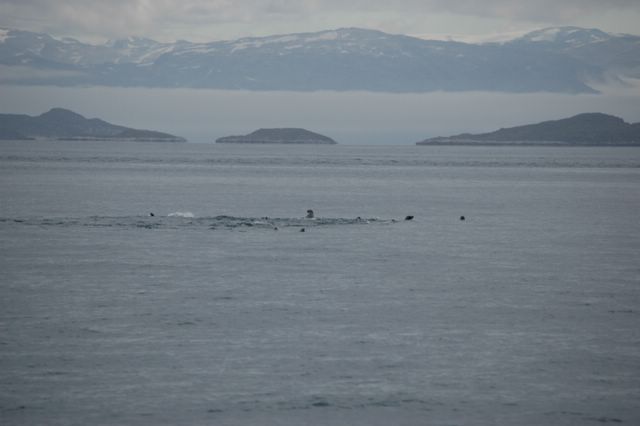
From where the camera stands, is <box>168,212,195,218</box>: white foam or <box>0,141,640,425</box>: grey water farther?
<box>168,212,195,218</box>: white foam

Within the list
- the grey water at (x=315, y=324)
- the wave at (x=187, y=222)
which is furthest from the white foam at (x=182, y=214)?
the grey water at (x=315, y=324)

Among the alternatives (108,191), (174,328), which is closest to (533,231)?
(174,328)

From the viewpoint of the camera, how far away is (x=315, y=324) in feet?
84.7

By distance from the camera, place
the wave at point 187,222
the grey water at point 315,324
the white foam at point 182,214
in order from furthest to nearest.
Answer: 1. the white foam at point 182,214
2. the wave at point 187,222
3. the grey water at point 315,324

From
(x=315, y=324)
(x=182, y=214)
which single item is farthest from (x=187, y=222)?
(x=315, y=324)

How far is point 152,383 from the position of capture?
20141 millimetres

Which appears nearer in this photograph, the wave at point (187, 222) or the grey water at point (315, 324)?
the grey water at point (315, 324)

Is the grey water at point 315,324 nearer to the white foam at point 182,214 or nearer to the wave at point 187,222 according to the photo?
the wave at point 187,222

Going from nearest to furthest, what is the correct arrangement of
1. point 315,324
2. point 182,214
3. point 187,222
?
point 315,324
point 187,222
point 182,214

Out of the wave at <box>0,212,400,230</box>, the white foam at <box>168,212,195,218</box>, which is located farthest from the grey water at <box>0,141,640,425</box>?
the white foam at <box>168,212,195,218</box>

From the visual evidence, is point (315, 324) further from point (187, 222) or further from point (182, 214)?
point (182, 214)

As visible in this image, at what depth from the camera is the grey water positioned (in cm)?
1894

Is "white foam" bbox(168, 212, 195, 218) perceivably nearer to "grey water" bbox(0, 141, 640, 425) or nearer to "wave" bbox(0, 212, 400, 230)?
"wave" bbox(0, 212, 400, 230)

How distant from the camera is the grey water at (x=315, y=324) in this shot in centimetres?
1894
